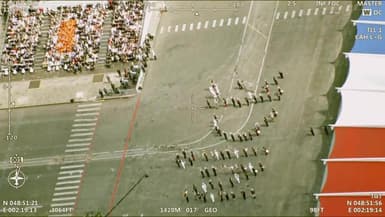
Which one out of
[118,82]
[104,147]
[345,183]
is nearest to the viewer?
[345,183]

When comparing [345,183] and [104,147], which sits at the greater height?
[104,147]

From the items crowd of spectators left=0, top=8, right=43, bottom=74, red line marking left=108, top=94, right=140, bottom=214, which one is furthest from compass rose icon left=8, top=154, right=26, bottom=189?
crowd of spectators left=0, top=8, right=43, bottom=74

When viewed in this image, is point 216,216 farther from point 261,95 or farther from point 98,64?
point 98,64

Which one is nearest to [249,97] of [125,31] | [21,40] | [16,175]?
[125,31]

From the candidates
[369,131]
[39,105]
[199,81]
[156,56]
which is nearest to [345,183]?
[369,131]

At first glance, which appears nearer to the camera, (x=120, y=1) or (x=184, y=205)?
(x=184, y=205)

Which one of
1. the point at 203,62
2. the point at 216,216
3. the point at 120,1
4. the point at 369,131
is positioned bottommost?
the point at 216,216
